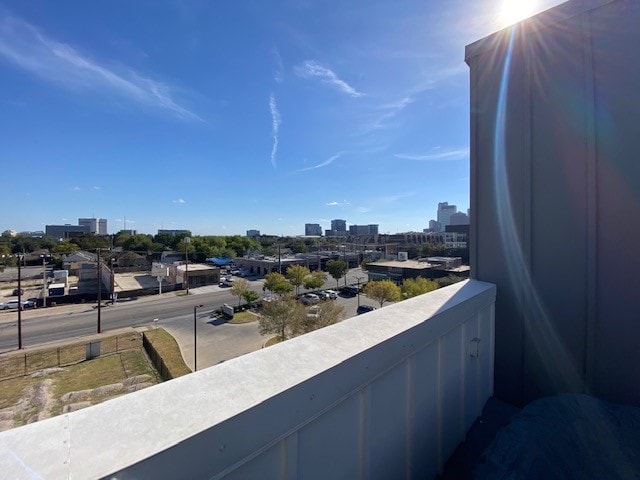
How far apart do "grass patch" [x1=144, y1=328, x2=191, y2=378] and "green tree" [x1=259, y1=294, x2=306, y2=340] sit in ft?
11.8

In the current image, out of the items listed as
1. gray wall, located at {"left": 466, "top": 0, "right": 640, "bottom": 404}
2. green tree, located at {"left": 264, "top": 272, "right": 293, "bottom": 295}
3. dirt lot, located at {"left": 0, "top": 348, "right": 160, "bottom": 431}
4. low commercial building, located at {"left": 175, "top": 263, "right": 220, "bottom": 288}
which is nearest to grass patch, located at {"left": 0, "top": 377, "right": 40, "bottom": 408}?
dirt lot, located at {"left": 0, "top": 348, "right": 160, "bottom": 431}

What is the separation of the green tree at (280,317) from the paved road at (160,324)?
3.39 feet

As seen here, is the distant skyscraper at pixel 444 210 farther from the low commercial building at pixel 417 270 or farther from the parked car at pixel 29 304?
the parked car at pixel 29 304

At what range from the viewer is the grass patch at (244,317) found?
1745 cm

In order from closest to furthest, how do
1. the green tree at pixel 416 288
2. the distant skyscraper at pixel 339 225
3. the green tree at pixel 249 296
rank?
the green tree at pixel 416 288
the green tree at pixel 249 296
the distant skyscraper at pixel 339 225

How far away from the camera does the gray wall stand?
2.29 metres

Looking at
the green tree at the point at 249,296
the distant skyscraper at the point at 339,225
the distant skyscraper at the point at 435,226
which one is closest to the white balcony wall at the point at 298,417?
the green tree at the point at 249,296

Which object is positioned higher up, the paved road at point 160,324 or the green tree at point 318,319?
the green tree at point 318,319

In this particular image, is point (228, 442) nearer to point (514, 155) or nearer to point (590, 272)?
point (590, 272)

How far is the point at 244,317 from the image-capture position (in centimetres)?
1819

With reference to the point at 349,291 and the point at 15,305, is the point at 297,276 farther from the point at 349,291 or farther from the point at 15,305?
the point at 15,305

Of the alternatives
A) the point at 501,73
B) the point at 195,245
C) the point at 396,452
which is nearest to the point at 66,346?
the point at 396,452

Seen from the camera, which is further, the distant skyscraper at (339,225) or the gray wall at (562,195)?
the distant skyscraper at (339,225)

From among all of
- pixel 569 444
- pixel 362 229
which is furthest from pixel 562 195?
pixel 362 229
